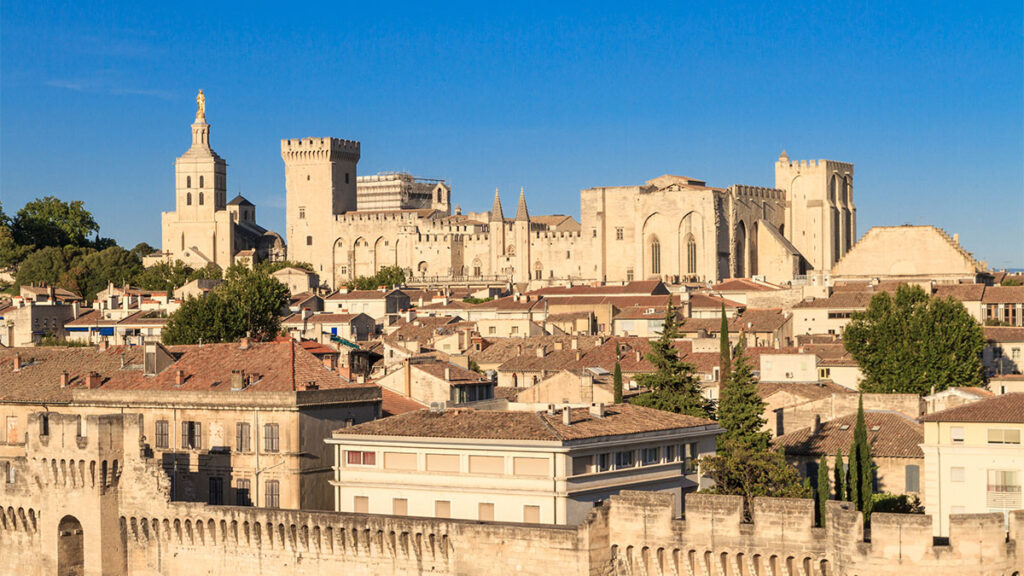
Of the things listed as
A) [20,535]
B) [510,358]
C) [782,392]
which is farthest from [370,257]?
[20,535]

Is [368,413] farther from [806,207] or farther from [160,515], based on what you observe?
[806,207]

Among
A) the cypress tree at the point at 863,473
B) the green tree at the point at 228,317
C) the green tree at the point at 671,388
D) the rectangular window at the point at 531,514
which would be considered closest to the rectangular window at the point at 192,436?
the rectangular window at the point at 531,514

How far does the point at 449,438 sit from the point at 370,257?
125 metres

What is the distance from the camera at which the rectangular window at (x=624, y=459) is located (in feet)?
119

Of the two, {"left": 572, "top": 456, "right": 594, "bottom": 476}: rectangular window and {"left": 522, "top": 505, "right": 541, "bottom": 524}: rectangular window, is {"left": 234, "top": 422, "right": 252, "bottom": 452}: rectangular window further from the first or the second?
{"left": 572, "top": 456, "right": 594, "bottom": 476}: rectangular window

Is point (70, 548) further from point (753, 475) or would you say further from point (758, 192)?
point (758, 192)

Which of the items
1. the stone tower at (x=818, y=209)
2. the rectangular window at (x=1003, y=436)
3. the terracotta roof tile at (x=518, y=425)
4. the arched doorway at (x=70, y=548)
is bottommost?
the arched doorway at (x=70, y=548)

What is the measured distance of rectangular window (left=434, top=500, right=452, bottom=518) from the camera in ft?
118

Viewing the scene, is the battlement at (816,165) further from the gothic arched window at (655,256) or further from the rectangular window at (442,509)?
the rectangular window at (442,509)

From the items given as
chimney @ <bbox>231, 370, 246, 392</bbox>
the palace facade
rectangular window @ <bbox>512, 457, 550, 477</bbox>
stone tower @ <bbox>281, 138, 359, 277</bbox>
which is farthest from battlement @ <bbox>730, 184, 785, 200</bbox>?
rectangular window @ <bbox>512, 457, 550, 477</bbox>

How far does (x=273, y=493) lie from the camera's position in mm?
39750

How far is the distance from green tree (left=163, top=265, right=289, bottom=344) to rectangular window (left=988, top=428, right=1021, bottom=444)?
34.5 metres

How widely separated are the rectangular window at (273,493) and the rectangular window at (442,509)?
501cm

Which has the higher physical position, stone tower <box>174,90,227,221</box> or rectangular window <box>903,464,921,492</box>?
stone tower <box>174,90,227,221</box>
